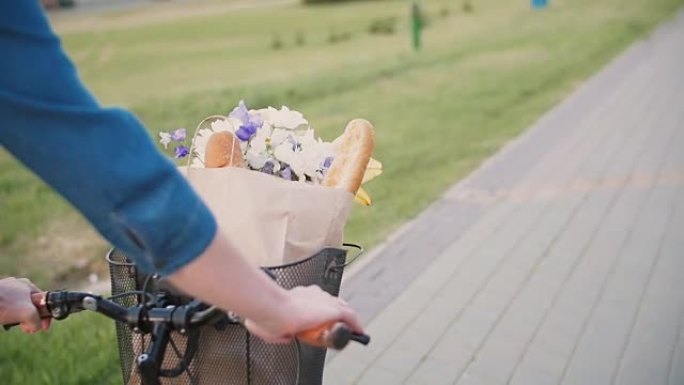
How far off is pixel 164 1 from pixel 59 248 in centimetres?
3236

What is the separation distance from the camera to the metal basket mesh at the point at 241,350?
1.63 meters

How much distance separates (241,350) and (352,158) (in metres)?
0.47

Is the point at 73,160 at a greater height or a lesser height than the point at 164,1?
greater

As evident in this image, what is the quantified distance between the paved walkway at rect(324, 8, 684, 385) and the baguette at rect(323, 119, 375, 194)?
2.08 m

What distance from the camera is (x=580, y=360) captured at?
371 centimetres

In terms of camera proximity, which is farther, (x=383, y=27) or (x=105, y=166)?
(x=383, y=27)

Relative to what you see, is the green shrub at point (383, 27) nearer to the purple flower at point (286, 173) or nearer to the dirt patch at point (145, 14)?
the dirt patch at point (145, 14)

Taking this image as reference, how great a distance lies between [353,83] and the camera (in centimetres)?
1401

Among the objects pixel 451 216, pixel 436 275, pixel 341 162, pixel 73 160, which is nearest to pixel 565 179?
pixel 451 216

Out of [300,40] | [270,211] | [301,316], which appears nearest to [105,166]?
[301,316]

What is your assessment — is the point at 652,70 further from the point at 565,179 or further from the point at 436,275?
the point at 436,275

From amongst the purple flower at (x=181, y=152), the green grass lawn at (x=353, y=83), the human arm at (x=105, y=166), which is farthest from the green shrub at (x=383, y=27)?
the human arm at (x=105, y=166)

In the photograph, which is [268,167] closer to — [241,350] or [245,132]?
[245,132]

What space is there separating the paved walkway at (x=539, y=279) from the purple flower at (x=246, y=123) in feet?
6.93
